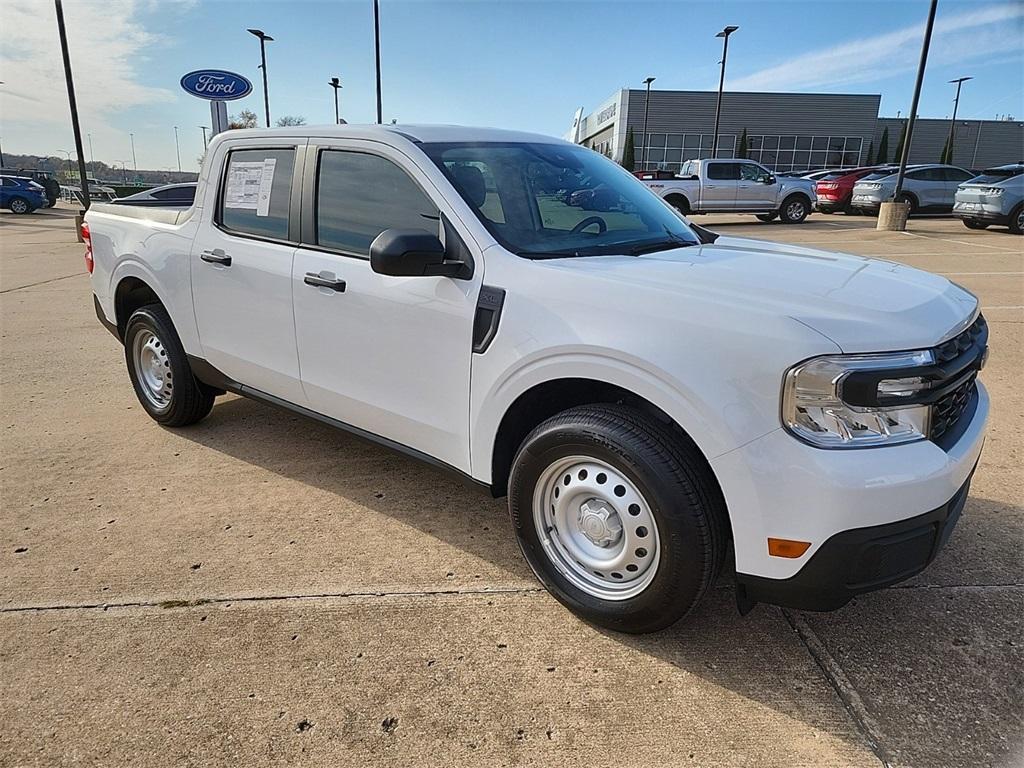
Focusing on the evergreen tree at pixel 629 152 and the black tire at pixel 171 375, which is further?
the evergreen tree at pixel 629 152

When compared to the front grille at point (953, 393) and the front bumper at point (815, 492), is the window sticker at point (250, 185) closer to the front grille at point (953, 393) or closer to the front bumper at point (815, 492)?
the front bumper at point (815, 492)

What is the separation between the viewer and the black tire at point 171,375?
436 centimetres

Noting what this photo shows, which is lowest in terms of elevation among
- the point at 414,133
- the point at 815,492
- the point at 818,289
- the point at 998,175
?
the point at 815,492

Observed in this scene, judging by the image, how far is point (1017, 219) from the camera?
16719 mm

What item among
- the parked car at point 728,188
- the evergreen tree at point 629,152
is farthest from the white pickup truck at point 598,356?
the evergreen tree at point 629,152

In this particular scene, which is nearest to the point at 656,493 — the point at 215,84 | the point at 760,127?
the point at 215,84

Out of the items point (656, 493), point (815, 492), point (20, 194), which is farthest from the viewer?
point (20, 194)

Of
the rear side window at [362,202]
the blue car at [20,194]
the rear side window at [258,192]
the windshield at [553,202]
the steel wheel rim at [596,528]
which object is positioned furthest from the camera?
the blue car at [20,194]

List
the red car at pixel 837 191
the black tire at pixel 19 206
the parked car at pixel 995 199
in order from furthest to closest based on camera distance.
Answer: the black tire at pixel 19 206 → the red car at pixel 837 191 → the parked car at pixel 995 199

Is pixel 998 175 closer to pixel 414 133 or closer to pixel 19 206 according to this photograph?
pixel 414 133

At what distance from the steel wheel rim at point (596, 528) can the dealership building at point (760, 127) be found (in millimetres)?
49992

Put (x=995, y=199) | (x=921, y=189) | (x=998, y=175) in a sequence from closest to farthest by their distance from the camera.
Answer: (x=995, y=199)
(x=998, y=175)
(x=921, y=189)

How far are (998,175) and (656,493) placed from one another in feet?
64.2

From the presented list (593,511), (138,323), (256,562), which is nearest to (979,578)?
(593,511)
